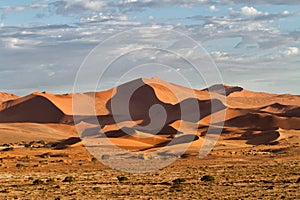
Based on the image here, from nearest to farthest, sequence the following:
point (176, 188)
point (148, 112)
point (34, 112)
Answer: point (176, 188) → point (148, 112) → point (34, 112)

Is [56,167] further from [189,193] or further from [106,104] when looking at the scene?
[106,104]

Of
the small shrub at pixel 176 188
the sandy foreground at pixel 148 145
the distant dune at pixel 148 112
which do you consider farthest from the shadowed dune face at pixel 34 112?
the small shrub at pixel 176 188

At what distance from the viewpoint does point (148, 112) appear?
137375 mm

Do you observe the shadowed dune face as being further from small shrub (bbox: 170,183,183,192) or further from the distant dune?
small shrub (bbox: 170,183,183,192)

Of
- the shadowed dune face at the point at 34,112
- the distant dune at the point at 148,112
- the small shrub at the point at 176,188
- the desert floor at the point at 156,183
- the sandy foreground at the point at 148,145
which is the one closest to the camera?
the desert floor at the point at 156,183

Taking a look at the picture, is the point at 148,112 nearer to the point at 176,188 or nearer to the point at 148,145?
the point at 148,145

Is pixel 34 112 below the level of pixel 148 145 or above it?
above

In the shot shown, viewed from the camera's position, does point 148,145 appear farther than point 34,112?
No

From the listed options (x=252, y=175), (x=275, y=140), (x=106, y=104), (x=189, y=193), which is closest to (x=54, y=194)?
(x=189, y=193)

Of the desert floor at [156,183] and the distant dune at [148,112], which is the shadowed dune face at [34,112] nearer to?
the distant dune at [148,112]

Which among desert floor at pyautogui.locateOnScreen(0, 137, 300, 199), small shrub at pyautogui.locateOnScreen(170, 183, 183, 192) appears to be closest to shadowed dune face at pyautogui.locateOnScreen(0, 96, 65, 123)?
desert floor at pyautogui.locateOnScreen(0, 137, 300, 199)

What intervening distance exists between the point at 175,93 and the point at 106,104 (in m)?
17.2

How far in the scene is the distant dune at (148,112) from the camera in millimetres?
97750

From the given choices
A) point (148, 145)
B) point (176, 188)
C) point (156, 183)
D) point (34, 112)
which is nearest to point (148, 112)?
point (34, 112)
